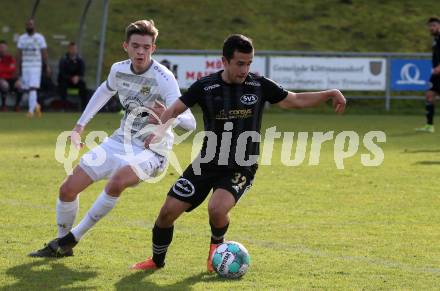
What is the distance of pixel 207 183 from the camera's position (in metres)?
7.68

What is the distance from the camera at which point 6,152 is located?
16.6m

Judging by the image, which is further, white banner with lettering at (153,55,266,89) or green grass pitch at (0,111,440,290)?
white banner with lettering at (153,55,266,89)

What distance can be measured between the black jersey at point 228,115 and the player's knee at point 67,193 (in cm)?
127

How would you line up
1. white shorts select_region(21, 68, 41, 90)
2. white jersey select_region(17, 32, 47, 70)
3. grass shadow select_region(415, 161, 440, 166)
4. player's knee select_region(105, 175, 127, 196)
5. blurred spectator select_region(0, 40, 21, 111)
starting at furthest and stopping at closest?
1. blurred spectator select_region(0, 40, 21, 111)
2. white jersey select_region(17, 32, 47, 70)
3. white shorts select_region(21, 68, 41, 90)
4. grass shadow select_region(415, 161, 440, 166)
5. player's knee select_region(105, 175, 127, 196)

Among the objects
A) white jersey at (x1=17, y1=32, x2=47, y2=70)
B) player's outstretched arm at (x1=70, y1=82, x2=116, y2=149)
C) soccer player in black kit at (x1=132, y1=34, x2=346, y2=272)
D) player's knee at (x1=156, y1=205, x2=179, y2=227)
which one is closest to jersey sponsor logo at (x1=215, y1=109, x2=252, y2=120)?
soccer player in black kit at (x1=132, y1=34, x2=346, y2=272)

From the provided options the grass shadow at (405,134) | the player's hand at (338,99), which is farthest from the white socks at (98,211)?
the grass shadow at (405,134)

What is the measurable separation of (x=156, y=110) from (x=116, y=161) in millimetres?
540

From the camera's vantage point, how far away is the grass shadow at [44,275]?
704cm

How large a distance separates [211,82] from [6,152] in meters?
9.64

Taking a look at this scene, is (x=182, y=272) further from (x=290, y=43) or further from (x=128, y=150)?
(x=290, y=43)

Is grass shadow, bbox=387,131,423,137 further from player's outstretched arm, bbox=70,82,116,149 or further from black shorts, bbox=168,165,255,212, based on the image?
black shorts, bbox=168,165,255,212

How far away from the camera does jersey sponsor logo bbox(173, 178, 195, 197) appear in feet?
25.0

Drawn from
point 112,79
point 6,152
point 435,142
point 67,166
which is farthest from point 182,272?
point 435,142

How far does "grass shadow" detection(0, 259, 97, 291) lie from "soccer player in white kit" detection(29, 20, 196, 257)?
1.16 ft
